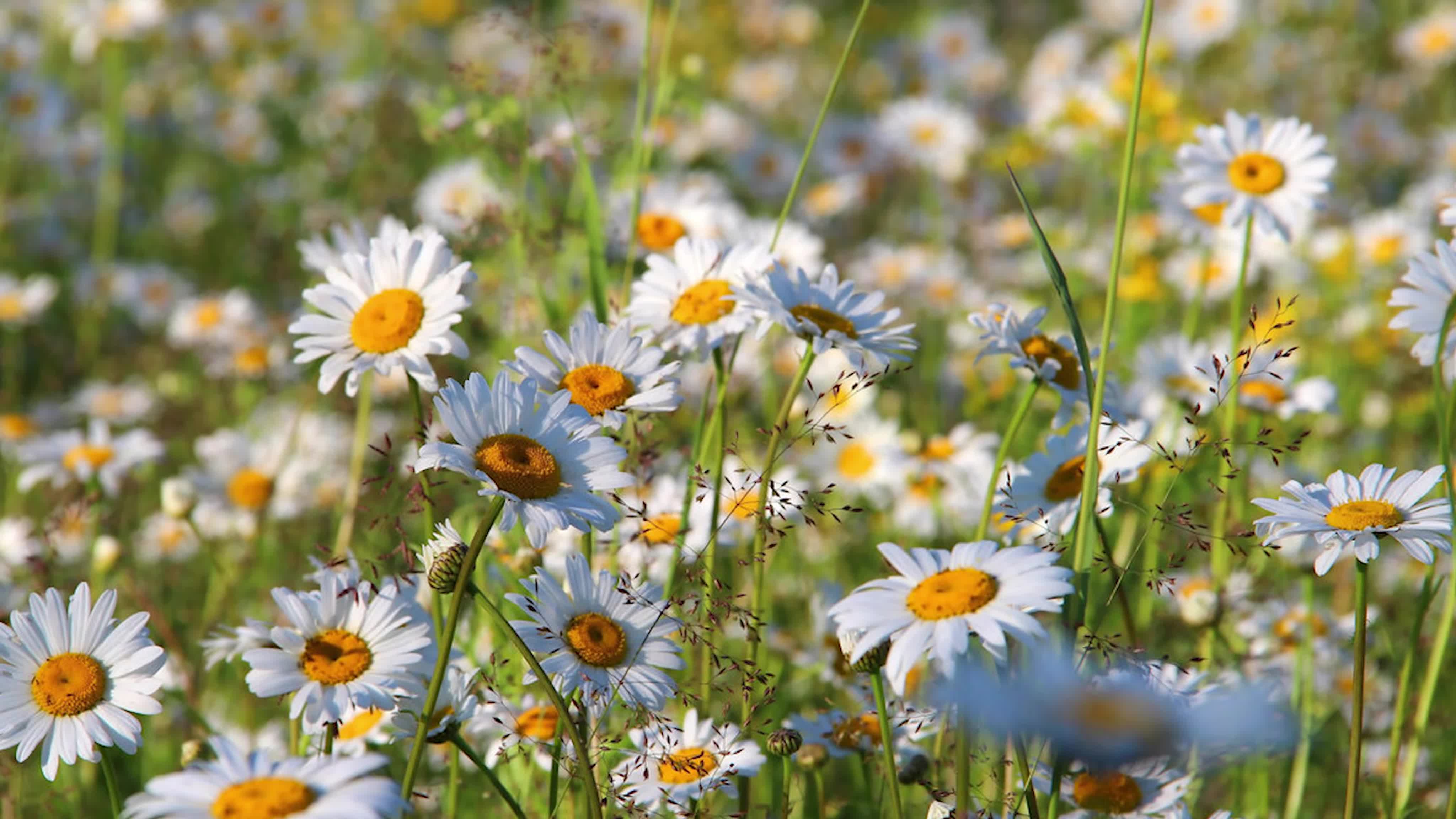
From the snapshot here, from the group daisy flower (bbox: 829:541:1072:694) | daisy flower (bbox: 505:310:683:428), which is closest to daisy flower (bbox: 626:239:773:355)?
daisy flower (bbox: 505:310:683:428)

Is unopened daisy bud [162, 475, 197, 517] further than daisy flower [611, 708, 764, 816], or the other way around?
unopened daisy bud [162, 475, 197, 517]

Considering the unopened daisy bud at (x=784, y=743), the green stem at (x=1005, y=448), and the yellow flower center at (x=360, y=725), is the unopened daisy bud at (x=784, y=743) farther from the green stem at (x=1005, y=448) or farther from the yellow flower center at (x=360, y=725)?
the yellow flower center at (x=360, y=725)

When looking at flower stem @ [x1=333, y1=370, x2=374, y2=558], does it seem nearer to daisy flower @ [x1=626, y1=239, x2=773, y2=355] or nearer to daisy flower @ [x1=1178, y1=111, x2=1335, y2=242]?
daisy flower @ [x1=626, y1=239, x2=773, y2=355]

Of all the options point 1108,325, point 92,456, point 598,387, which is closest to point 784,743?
point 598,387

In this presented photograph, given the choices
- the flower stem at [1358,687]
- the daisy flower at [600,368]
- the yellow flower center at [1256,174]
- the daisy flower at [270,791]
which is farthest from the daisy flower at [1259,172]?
the daisy flower at [270,791]

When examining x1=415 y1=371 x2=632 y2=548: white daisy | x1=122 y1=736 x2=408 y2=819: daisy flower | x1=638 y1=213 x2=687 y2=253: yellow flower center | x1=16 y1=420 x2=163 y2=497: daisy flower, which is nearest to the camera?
x1=122 y1=736 x2=408 y2=819: daisy flower

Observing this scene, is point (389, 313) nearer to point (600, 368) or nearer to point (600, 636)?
point (600, 368)
